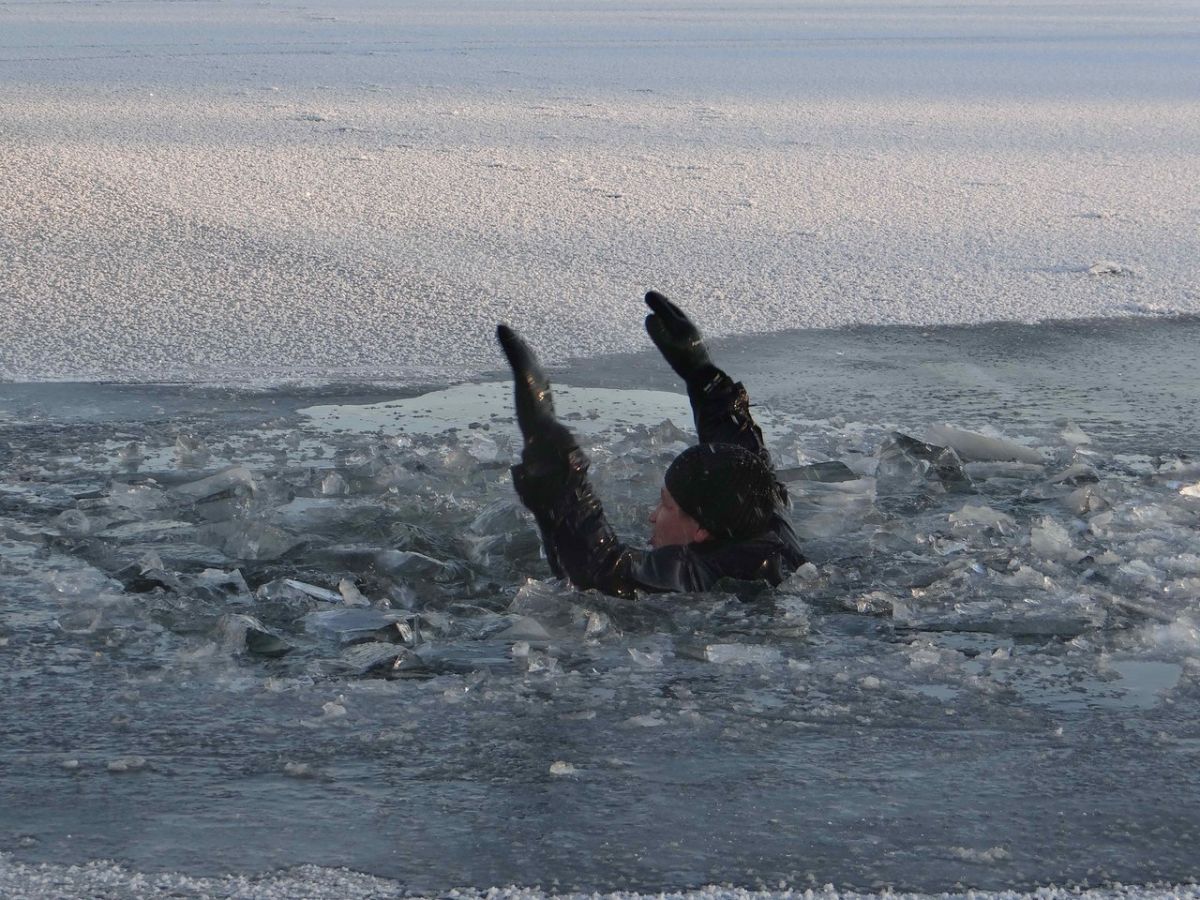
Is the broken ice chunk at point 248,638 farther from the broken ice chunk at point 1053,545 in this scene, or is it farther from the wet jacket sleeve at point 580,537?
the broken ice chunk at point 1053,545

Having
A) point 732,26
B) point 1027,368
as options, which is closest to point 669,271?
point 1027,368

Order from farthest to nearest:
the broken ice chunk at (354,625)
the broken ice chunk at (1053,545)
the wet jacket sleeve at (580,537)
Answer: the broken ice chunk at (1053,545) → the wet jacket sleeve at (580,537) → the broken ice chunk at (354,625)

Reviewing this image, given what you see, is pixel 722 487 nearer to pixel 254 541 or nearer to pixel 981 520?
pixel 981 520

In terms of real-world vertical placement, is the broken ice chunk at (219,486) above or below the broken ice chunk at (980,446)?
below

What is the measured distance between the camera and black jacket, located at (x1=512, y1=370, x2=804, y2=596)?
3596 mm

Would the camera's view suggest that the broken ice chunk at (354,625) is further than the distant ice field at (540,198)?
No

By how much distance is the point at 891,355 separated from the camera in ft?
19.8

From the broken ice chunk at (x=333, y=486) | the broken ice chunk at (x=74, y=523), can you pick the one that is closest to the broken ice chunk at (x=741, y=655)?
the broken ice chunk at (x=333, y=486)

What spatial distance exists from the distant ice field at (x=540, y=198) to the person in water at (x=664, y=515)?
6.70 feet

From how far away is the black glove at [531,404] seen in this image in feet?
11.8

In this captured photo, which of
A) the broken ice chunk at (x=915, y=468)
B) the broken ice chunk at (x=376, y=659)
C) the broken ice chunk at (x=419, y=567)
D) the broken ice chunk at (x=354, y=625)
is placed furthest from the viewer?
the broken ice chunk at (x=915, y=468)

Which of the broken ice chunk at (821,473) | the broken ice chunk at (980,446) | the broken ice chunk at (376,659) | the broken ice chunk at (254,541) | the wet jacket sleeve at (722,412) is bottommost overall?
the broken ice chunk at (376,659)

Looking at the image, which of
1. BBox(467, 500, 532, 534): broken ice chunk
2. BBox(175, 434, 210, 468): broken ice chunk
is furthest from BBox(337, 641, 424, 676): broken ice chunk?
BBox(175, 434, 210, 468): broken ice chunk

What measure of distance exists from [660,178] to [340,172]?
1.75 metres
